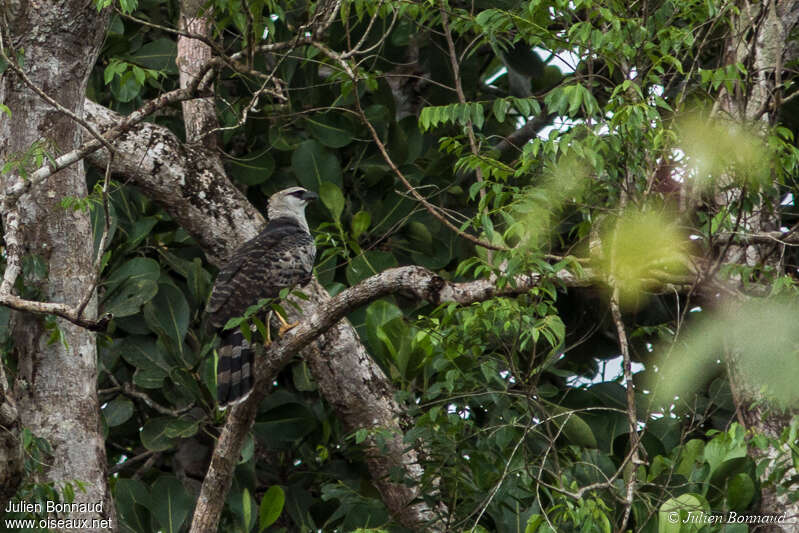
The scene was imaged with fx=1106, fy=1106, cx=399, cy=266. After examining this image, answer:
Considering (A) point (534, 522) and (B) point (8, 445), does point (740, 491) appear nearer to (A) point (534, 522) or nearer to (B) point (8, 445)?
(A) point (534, 522)

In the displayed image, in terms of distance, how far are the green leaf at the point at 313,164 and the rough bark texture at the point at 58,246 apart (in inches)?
61.7

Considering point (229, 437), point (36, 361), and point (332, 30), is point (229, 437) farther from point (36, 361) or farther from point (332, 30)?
point (332, 30)

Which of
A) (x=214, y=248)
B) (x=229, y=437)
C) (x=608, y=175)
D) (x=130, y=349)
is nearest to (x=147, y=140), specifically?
(x=214, y=248)

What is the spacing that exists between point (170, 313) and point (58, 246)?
1.14 metres

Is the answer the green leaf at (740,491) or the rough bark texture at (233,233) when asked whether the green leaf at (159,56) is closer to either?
the rough bark texture at (233,233)

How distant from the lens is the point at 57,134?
16.2ft

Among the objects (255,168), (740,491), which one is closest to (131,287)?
(255,168)

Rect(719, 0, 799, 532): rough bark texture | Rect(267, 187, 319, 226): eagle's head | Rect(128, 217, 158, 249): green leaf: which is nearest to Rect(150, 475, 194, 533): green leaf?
Rect(128, 217, 158, 249): green leaf

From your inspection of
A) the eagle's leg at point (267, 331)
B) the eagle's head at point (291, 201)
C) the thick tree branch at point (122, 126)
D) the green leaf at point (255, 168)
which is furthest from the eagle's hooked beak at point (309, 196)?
the thick tree branch at point (122, 126)

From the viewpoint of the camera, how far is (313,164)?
634cm

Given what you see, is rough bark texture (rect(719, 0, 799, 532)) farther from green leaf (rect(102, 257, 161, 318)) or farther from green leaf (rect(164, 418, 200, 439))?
green leaf (rect(102, 257, 161, 318))

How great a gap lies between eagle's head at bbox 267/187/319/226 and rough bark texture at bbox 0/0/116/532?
4.28 ft

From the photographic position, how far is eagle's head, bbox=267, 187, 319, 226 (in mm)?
6074

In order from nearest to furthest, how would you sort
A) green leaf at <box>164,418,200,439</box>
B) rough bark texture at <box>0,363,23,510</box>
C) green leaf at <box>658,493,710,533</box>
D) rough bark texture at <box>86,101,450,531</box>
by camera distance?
rough bark texture at <box>0,363,23,510</box>, green leaf at <box>658,493,710,533</box>, rough bark texture at <box>86,101,450,531</box>, green leaf at <box>164,418,200,439</box>
